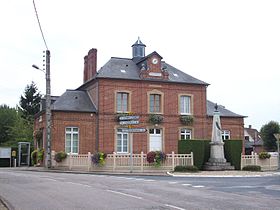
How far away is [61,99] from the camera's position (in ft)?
117

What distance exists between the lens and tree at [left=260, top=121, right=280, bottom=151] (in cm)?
6375

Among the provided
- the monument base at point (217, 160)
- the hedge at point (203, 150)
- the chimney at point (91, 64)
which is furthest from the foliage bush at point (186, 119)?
the monument base at point (217, 160)

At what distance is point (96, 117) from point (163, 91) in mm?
6531

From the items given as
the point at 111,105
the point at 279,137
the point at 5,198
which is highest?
the point at 111,105

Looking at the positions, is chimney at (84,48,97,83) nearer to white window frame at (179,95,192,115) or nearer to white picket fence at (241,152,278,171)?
white window frame at (179,95,192,115)

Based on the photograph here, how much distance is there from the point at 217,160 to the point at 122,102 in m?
11.8

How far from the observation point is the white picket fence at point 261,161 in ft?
94.4

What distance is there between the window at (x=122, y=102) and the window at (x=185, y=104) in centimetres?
519

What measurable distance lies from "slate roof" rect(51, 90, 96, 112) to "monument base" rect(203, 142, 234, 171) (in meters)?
11.7

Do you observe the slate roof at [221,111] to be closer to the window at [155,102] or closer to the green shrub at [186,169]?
the window at [155,102]

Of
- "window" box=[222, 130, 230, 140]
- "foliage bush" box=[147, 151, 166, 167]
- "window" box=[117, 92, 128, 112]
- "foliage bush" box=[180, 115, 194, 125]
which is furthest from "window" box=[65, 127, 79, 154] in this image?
"window" box=[222, 130, 230, 140]

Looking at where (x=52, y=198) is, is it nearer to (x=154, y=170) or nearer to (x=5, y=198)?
(x=5, y=198)

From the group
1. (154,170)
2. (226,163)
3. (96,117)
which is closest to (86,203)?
(154,170)

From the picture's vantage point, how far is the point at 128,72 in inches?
1486
